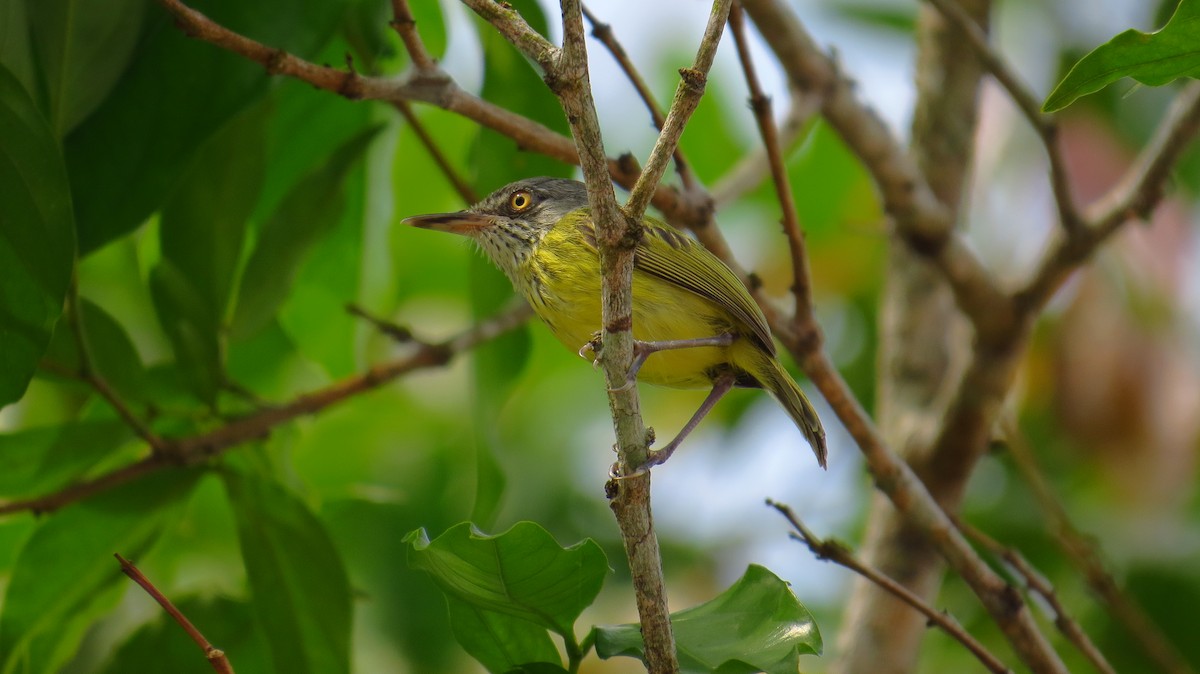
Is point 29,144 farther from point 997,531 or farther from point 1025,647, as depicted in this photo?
point 997,531

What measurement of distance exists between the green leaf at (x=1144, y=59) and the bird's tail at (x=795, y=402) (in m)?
1.28

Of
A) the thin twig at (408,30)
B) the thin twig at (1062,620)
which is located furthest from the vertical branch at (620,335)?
A: the thin twig at (1062,620)

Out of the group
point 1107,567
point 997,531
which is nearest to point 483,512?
point 1107,567

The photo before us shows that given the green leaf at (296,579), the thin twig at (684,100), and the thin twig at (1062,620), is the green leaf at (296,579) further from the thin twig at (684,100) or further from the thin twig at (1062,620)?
the thin twig at (1062,620)

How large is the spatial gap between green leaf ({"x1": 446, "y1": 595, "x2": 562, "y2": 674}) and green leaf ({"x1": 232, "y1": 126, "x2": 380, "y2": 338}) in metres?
1.26

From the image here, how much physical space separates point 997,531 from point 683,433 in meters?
2.65

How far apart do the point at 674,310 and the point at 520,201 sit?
27.5 inches

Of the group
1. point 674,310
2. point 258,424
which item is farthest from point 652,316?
point 258,424

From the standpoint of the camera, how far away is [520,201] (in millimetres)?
3508

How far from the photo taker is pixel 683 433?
2.86 meters

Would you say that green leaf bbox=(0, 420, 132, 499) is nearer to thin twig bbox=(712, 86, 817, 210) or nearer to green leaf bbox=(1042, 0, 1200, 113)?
thin twig bbox=(712, 86, 817, 210)

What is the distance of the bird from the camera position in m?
3.02

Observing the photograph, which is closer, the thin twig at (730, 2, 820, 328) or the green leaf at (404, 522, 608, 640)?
the green leaf at (404, 522, 608, 640)

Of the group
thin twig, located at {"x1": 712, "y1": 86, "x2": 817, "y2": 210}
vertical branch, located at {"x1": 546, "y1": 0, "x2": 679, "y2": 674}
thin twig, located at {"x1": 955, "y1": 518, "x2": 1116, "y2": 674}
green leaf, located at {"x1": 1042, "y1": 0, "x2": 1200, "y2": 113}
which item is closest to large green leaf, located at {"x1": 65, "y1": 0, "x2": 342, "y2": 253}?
vertical branch, located at {"x1": 546, "y1": 0, "x2": 679, "y2": 674}
